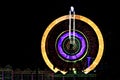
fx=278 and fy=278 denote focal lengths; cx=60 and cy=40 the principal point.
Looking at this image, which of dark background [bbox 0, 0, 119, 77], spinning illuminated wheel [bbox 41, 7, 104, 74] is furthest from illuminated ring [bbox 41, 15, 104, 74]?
dark background [bbox 0, 0, 119, 77]

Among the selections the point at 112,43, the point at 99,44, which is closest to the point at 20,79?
the point at 99,44

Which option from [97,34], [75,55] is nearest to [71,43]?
[75,55]

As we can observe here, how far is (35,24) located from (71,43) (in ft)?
2.88

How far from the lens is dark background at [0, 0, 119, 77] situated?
16.8 feet

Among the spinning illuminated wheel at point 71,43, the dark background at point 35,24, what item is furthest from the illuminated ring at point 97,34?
the dark background at point 35,24

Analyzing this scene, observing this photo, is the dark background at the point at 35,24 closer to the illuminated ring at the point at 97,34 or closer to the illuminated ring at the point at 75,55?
the illuminated ring at the point at 97,34

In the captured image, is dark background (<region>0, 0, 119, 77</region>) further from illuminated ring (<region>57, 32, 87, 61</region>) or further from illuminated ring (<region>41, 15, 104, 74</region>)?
illuminated ring (<region>57, 32, 87, 61</region>)

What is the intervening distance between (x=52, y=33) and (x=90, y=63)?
887 mm

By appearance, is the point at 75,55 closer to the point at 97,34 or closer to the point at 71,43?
the point at 71,43

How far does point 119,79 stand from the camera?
487cm

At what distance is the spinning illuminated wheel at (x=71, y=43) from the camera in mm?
4922

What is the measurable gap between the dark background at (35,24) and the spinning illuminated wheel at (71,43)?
0.23 meters

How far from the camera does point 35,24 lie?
537 cm

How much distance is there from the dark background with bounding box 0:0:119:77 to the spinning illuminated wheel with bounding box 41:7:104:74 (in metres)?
0.23
